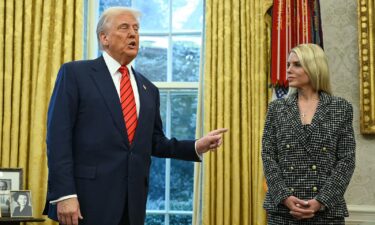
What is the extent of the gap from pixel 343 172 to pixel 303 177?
0.61 ft

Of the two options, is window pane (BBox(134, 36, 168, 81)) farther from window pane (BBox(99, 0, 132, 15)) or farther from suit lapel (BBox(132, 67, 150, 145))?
suit lapel (BBox(132, 67, 150, 145))

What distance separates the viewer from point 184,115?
4258mm

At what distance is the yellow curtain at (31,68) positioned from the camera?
4.00 m

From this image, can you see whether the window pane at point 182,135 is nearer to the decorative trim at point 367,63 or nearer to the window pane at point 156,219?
the window pane at point 156,219

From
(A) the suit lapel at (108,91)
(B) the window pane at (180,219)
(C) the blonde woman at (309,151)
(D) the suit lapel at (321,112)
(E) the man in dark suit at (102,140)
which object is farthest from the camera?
(B) the window pane at (180,219)

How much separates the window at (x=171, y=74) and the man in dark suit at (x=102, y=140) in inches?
65.2

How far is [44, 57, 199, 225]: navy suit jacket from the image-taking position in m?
2.27

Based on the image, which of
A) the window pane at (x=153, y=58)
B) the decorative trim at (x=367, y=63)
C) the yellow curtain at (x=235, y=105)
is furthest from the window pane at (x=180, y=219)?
the decorative trim at (x=367, y=63)

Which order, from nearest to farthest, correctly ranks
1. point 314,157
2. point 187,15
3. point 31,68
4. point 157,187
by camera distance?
point 314,157 → point 31,68 → point 157,187 → point 187,15

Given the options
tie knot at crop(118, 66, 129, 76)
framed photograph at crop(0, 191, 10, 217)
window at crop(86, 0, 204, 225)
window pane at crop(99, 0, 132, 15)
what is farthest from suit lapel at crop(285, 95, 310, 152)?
window pane at crop(99, 0, 132, 15)

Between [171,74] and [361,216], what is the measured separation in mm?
1719

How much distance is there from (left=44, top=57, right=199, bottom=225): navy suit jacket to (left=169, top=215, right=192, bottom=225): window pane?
5.73 feet

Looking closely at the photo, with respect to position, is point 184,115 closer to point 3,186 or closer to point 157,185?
point 157,185

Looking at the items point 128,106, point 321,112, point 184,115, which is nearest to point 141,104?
point 128,106
